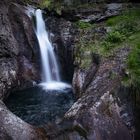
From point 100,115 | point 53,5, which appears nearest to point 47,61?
point 53,5

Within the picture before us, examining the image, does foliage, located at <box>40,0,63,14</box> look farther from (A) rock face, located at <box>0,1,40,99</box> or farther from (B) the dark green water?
(B) the dark green water

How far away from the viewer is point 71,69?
14.0 m

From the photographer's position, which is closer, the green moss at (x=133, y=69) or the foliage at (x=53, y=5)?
the green moss at (x=133, y=69)

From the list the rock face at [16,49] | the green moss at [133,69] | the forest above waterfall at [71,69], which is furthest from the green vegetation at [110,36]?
the rock face at [16,49]

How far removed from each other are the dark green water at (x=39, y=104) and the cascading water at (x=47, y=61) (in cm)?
80

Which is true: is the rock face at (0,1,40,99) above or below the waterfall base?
above

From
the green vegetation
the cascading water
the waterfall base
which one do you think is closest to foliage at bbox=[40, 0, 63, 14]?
the cascading water

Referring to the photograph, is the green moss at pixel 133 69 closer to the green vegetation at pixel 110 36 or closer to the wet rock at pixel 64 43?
the green vegetation at pixel 110 36

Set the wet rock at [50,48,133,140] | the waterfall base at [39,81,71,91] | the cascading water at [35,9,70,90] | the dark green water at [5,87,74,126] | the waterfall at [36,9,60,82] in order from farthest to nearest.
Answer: the waterfall at [36,9,60,82], the cascading water at [35,9,70,90], the waterfall base at [39,81,71,91], the dark green water at [5,87,74,126], the wet rock at [50,48,133,140]

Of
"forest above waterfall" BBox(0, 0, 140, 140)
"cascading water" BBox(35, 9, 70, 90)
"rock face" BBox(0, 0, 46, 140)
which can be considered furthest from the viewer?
"cascading water" BBox(35, 9, 70, 90)

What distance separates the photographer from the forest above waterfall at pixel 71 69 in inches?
326

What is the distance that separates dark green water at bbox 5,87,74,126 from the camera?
10188 mm

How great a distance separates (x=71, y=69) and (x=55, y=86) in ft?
4.02

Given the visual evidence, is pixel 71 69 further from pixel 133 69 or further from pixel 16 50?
pixel 133 69
